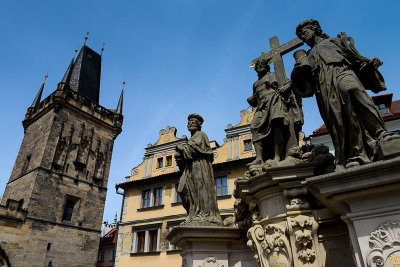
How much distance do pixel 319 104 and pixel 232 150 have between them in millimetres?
15827

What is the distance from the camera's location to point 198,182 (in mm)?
4328

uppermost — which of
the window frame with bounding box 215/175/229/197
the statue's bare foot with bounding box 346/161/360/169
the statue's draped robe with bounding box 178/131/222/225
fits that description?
the window frame with bounding box 215/175/229/197

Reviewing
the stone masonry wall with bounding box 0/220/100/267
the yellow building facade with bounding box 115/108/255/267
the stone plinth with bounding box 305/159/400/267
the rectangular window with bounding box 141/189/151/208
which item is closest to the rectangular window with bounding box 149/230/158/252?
the yellow building facade with bounding box 115/108/255/267

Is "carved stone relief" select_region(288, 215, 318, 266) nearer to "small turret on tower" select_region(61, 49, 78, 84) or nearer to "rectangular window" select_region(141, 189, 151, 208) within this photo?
"rectangular window" select_region(141, 189, 151, 208)

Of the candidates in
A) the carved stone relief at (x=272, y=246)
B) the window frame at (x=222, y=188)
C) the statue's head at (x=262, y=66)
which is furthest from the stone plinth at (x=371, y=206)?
the window frame at (x=222, y=188)

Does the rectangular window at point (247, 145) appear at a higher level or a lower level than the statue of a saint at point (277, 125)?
higher

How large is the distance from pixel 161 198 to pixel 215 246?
16.1m

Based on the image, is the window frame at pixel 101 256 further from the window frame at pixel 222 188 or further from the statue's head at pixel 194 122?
the statue's head at pixel 194 122

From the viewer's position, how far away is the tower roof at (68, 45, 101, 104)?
3284cm

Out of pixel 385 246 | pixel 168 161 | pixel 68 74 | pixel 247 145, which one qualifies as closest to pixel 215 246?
pixel 385 246

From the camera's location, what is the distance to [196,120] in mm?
5004

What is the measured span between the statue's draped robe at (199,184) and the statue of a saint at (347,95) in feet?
6.27

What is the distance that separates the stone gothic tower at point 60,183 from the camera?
68.7ft

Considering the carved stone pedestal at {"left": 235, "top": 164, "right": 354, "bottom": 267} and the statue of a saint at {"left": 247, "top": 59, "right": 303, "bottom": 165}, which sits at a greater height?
the statue of a saint at {"left": 247, "top": 59, "right": 303, "bottom": 165}
